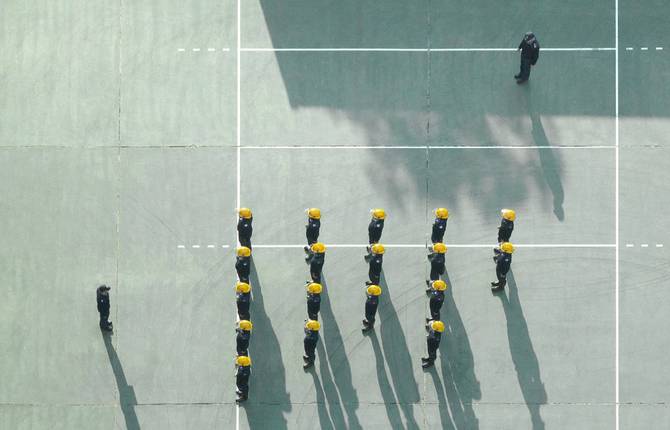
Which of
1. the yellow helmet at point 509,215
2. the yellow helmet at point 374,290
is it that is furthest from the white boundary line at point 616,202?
the yellow helmet at point 374,290

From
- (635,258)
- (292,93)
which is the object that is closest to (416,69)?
(292,93)

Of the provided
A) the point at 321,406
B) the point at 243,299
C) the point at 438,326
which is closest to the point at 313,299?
the point at 243,299

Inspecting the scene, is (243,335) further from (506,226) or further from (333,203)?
(506,226)

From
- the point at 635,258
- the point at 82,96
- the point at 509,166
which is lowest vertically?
the point at 635,258

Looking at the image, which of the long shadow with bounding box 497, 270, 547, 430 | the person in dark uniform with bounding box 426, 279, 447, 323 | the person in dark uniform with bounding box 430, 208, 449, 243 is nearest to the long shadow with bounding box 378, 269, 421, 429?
the person in dark uniform with bounding box 426, 279, 447, 323

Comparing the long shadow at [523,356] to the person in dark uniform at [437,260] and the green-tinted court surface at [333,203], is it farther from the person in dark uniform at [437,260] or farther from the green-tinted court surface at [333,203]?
the person in dark uniform at [437,260]

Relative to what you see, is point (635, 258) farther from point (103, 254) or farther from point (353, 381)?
point (103, 254)
